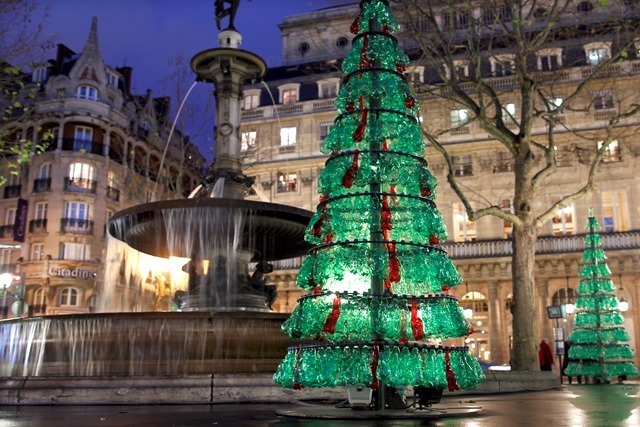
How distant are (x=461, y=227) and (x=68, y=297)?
23879mm

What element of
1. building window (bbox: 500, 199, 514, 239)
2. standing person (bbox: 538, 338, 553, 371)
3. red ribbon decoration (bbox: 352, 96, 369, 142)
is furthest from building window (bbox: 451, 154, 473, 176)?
red ribbon decoration (bbox: 352, 96, 369, 142)

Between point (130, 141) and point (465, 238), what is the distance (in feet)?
78.4

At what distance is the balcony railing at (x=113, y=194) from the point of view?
1746 inches

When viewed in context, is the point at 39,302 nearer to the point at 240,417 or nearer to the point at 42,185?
the point at 42,185

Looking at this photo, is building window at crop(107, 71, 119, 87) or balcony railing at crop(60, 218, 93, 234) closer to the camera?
balcony railing at crop(60, 218, 93, 234)

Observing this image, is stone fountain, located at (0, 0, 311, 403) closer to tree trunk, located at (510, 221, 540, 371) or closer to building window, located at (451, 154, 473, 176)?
tree trunk, located at (510, 221, 540, 371)

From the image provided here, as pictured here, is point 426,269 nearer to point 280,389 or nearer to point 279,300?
point 280,389

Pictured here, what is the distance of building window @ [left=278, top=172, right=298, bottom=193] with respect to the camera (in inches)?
1558

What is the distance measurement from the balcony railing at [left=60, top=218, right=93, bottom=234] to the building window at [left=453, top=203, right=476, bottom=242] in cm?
2232

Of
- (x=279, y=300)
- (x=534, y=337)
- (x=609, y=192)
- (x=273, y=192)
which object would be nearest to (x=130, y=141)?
(x=273, y=192)

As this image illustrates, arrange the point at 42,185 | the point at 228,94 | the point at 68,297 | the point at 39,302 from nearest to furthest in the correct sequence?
the point at 228,94
the point at 39,302
the point at 68,297
the point at 42,185

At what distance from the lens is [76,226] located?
42.1m

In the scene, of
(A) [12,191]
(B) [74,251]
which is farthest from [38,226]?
(A) [12,191]

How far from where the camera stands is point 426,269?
6.71m
